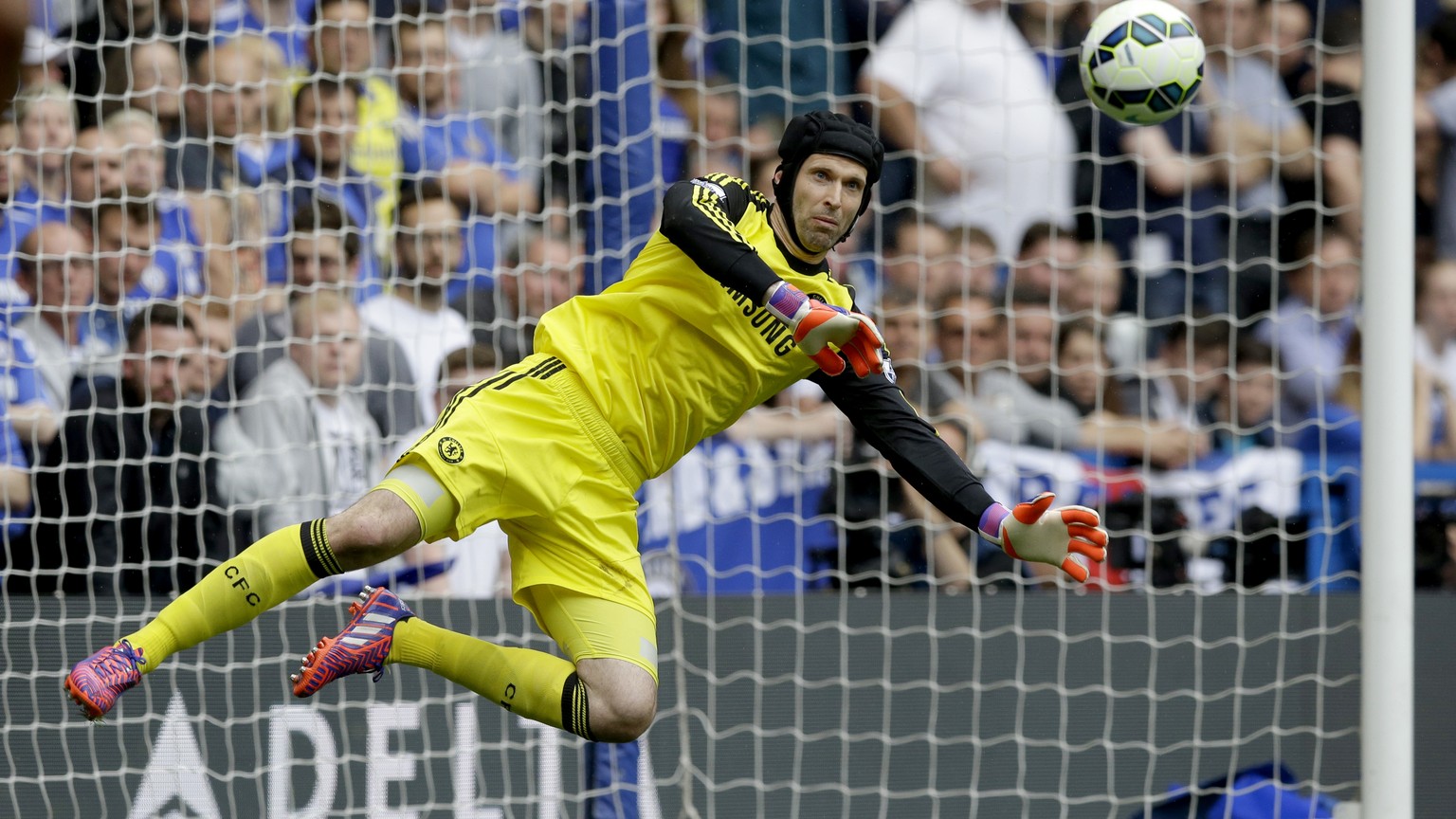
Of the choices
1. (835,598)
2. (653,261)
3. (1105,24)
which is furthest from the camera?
(835,598)

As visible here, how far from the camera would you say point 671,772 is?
562 centimetres

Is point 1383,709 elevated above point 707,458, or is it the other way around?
point 707,458

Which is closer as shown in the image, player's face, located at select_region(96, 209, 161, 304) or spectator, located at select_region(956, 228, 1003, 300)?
player's face, located at select_region(96, 209, 161, 304)

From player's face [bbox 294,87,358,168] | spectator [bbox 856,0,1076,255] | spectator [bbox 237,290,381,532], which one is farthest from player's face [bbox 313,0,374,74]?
spectator [bbox 856,0,1076,255]

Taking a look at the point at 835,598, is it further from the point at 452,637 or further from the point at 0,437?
the point at 0,437

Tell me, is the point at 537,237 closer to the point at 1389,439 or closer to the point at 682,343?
the point at 682,343

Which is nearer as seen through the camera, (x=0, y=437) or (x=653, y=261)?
(x=653, y=261)

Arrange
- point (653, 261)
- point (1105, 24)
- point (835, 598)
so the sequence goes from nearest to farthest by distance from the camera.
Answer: point (653, 261) < point (1105, 24) < point (835, 598)

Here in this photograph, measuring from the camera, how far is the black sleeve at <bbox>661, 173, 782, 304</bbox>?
12.6 ft

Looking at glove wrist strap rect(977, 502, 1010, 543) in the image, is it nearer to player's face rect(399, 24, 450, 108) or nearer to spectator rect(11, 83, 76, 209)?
player's face rect(399, 24, 450, 108)

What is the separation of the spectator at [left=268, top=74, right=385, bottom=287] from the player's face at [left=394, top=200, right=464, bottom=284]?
123 millimetres

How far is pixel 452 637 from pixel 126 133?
2.74 m

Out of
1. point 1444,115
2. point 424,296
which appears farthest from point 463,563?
point 1444,115

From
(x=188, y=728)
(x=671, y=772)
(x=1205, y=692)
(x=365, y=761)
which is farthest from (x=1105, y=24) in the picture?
(x=188, y=728)
